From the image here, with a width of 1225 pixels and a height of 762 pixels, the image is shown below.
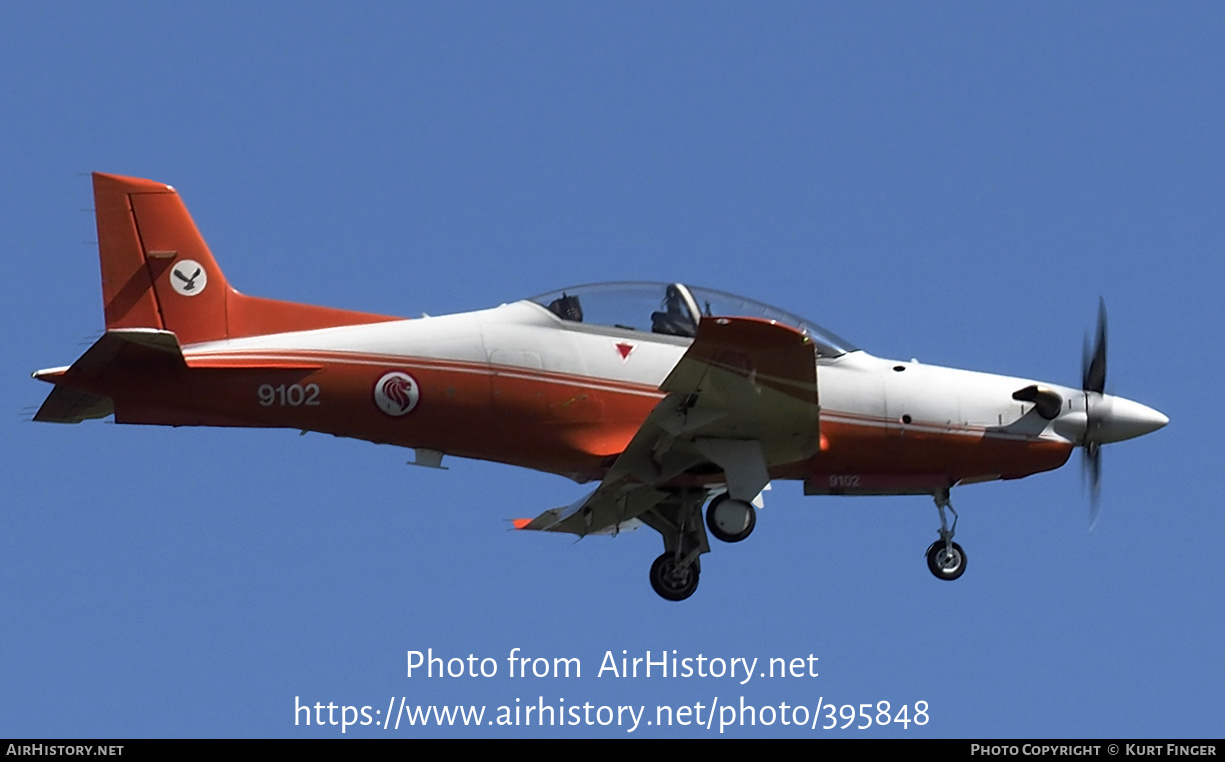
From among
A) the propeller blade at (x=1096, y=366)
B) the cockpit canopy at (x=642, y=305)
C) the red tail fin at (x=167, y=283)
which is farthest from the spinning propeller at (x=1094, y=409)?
the red tail fin at (x=167, y=283)

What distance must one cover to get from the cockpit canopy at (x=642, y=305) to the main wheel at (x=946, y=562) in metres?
3.28

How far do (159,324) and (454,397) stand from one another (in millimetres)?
3007

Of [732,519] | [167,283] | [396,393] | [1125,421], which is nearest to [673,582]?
[732,519]

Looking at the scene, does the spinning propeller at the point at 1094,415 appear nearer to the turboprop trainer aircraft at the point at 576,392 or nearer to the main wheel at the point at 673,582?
the turboprop trainer aircraft at the point at 576,392

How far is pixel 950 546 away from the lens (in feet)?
56.5

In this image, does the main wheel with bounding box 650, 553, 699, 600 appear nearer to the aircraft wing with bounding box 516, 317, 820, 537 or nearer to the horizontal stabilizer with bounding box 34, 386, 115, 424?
the aircraft wing with bounding box 516, 317, 820, 537

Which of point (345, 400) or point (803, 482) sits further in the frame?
point (803, 482)

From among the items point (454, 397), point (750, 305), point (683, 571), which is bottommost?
point (683, 571)

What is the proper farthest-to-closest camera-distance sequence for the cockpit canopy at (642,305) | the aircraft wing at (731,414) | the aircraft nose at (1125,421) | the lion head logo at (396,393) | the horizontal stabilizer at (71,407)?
the aircraft nose at (1125,421), the cockpit canopy at (642,305), the lion head logo at (396,393), the horizontal stabilizer at (71,407), the aircraft wing at (731,414)

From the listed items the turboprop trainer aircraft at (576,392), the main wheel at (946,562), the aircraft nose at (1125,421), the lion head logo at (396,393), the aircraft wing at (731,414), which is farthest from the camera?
the main wheel at (946,562)

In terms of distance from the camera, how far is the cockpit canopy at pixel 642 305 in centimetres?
1633

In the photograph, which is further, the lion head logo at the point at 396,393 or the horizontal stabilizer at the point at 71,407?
the lion head logo at the point at 396,393

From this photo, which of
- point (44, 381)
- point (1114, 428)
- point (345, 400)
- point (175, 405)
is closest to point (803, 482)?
point (1114, 428)

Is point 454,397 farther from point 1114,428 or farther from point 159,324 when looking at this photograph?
point 1114,428
